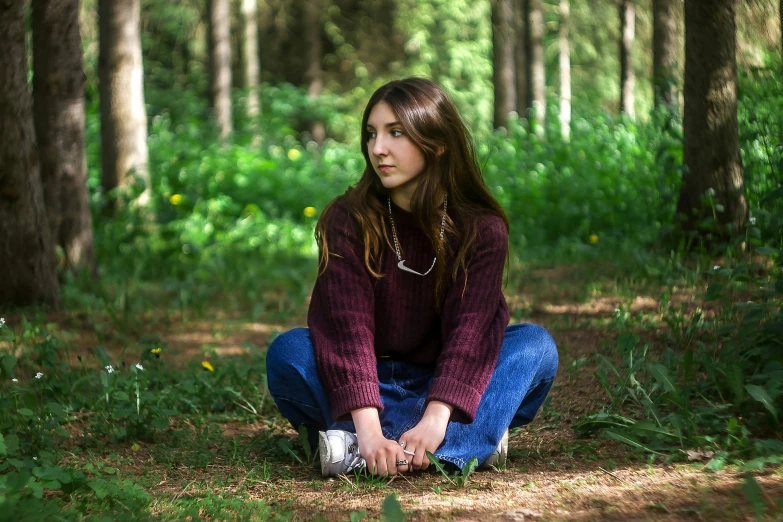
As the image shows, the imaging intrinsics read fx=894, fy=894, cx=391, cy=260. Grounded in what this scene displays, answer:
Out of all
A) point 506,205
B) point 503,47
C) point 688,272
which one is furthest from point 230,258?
point 503,47

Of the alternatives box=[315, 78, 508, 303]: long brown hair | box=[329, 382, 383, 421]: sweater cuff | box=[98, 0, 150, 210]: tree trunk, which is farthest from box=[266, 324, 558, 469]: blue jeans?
box=[98, 0, 150, 210]: tree trunk

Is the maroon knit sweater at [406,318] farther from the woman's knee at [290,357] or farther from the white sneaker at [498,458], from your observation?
the white sneaker at [498,458]

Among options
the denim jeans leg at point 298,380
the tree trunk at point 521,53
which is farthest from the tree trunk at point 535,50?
the denim jeans leg at point 298,380

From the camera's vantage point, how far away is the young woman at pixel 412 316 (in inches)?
106

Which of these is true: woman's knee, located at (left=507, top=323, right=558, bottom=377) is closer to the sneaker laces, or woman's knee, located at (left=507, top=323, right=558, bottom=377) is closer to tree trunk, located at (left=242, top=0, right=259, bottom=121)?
the sneaker laces

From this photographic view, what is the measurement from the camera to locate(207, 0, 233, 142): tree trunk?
12859mm

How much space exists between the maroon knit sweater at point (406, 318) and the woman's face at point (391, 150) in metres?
0.14

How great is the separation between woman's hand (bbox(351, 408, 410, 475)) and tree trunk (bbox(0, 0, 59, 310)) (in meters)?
2.48

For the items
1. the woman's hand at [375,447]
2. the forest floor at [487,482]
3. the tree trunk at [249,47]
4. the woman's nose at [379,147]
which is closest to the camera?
the forest floor at [487,482]

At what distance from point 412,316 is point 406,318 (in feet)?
0.07

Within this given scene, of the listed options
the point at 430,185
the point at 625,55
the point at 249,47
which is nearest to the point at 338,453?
the point at 430,185

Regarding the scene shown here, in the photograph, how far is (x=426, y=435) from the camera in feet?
8.52

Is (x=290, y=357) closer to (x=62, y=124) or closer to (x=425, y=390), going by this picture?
(x=425, y=390)

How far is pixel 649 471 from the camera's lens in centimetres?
250
